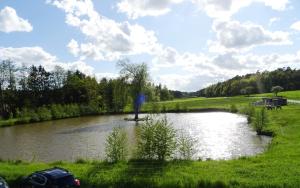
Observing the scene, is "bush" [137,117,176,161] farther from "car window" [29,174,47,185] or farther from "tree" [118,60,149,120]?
"tree" [118,60,149,120]

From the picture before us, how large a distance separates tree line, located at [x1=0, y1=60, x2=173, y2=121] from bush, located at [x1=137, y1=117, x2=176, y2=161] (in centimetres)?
5939

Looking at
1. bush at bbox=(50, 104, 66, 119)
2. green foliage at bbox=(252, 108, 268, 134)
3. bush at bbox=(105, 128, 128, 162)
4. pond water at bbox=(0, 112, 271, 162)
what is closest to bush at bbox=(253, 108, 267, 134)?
green foliage at bbox=(252, 108, 268, 134)

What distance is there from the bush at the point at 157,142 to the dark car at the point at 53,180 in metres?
10.8

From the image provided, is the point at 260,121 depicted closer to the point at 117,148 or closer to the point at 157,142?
the point at 157,142

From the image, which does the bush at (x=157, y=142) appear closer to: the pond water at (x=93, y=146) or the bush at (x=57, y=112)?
the pond water at (x=93, y=146)

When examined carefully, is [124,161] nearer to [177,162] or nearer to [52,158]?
[177,162]

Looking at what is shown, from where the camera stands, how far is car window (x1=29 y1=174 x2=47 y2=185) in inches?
768

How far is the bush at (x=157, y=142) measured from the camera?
98.2 feet

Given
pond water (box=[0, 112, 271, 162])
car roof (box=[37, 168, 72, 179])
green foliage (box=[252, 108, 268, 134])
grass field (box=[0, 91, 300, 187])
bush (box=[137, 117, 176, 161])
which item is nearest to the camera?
car roof (box=[37, 168, 72, 179])

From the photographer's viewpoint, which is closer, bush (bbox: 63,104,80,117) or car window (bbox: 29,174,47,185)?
car window (bbox: 29,174,47,185)

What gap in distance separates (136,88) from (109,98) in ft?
119

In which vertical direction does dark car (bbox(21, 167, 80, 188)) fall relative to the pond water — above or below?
above

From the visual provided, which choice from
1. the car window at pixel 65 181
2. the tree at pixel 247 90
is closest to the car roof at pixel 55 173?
the car window at pixel 65 181

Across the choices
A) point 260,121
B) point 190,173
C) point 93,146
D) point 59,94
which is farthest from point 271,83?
point 190,173
